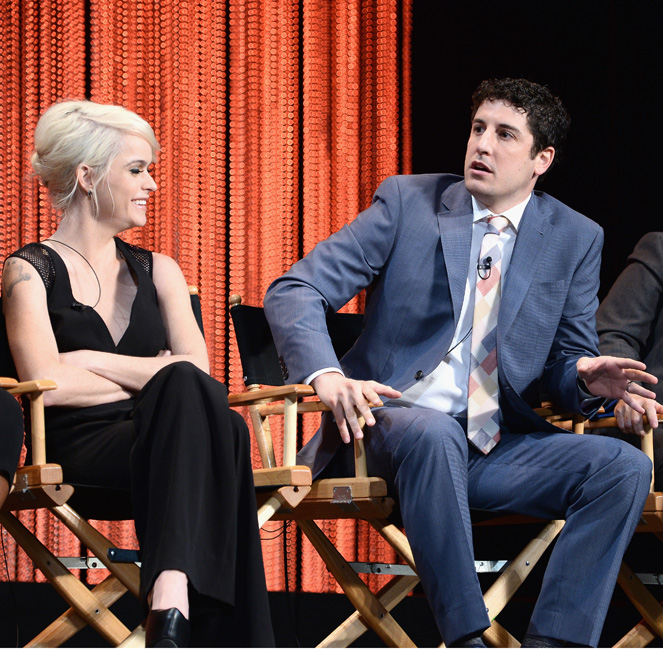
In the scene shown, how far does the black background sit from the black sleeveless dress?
89.9 inches

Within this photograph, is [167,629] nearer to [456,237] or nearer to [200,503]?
[200,503]

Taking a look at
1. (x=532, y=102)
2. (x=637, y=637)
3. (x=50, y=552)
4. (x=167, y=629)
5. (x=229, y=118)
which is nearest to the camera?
(x=167, y=629)

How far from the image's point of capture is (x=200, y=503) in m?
1.74

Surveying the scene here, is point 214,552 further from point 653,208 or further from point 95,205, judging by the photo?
point 653,208

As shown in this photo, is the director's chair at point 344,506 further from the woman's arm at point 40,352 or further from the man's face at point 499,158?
the man's face at point 499,158

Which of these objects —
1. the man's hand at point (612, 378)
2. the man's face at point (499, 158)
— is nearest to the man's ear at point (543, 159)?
the man's face at point (499, 158)

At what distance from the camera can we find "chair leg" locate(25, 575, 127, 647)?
223 cm

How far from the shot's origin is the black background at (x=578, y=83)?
3764 millimetres

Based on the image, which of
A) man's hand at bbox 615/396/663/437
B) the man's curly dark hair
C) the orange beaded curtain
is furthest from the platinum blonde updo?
man's hand at bbox 615/396/663/437

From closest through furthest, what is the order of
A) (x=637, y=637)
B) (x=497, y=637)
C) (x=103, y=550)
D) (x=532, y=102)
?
(x=103, y=550)
(x=497, y=637)
(x=532, y=102)
(x=637, y=637)

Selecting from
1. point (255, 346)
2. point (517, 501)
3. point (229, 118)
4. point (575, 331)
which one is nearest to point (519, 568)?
point (517, 501)

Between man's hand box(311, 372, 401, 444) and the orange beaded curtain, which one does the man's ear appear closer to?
man's hand box(311, 372, 401, 444)

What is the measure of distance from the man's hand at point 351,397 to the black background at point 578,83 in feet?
6.58

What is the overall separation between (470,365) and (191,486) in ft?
2.87
